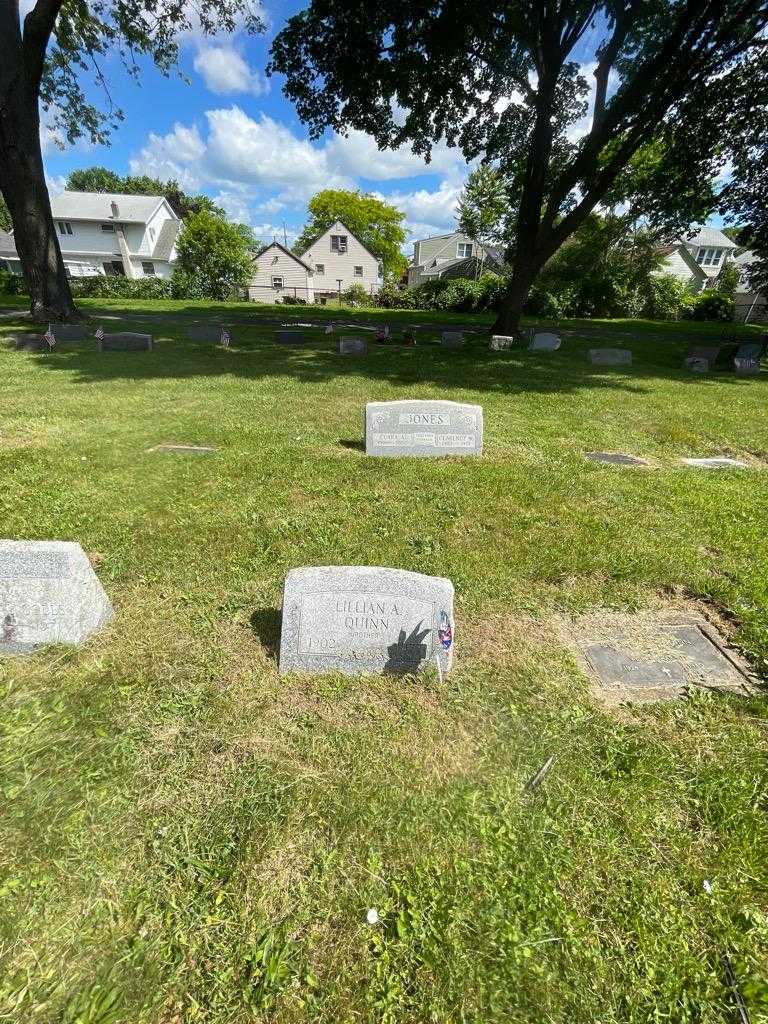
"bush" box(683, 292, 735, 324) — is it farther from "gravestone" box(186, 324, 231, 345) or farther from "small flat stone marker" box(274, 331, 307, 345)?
"gravestone" box(186, 324, 231, 345)

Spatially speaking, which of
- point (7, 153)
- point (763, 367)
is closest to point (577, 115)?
point (763, 367)

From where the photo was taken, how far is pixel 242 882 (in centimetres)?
192

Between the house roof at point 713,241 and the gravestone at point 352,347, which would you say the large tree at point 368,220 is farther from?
the gravestone at point 352,347

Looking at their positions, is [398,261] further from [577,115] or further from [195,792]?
[195,792]

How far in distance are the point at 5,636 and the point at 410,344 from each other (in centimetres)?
1624

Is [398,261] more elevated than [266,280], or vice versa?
[398,261]

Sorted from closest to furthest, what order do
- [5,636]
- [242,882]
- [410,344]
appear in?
[242,882] < [5,636] < [410,344]

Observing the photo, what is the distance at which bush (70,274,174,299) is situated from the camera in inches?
1308

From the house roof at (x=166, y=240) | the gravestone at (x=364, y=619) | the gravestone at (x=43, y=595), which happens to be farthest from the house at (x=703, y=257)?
the gravestone at (x=43, y=595)

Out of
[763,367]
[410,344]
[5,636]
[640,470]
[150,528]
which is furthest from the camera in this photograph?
[410,344]

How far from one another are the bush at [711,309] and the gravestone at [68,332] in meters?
42.0

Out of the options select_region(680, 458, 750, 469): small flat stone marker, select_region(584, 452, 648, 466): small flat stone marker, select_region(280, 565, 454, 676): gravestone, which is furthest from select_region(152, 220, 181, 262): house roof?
select_region(280, 565, 454, 676): gravestone

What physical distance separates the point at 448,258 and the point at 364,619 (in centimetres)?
6157

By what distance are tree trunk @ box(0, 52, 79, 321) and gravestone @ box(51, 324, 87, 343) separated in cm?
313
